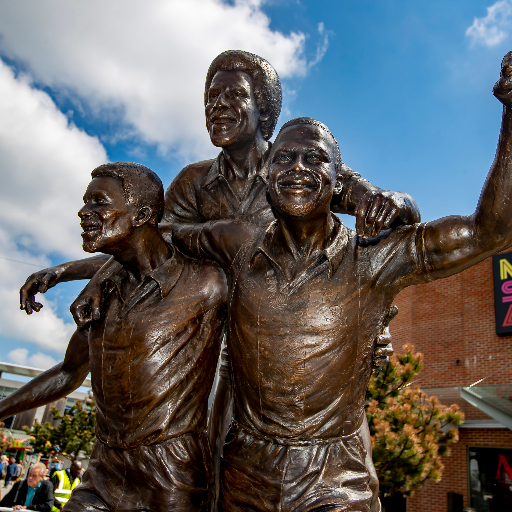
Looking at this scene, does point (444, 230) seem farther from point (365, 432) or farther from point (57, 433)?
point (57, 433)

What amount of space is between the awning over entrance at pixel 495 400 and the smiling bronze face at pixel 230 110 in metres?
12.3

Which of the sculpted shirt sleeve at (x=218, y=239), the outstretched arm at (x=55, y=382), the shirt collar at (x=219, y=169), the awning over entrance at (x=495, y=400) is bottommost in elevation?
the outstretched arm at (x=55, y=382)

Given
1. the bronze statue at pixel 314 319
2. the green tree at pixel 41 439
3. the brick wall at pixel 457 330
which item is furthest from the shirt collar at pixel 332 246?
the green tree at pixel 41 439

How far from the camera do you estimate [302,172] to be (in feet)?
6.92

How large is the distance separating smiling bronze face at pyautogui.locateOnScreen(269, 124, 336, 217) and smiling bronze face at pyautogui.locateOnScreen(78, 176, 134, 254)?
69 cm

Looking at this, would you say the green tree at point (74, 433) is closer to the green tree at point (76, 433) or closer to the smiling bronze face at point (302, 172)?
the green tree at point (76, 433)

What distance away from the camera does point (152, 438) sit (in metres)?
2.29

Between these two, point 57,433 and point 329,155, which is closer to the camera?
point 329,155

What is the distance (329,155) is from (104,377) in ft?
4.35

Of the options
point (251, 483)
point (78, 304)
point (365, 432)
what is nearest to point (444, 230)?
point (365, 432)

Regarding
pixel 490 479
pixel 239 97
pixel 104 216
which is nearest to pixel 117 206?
pixel 104 216

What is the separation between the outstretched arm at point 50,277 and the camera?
2.63m

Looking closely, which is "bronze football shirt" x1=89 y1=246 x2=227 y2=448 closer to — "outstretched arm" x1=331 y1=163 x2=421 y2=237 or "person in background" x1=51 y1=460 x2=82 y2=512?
"outstretched arm" x1=331 y1=163 x2=421 y2=237

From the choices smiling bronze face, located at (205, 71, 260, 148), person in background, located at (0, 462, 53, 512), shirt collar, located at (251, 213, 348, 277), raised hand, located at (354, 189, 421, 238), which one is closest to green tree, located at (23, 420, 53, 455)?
person in background, located at (0, 462, 53, 512)
